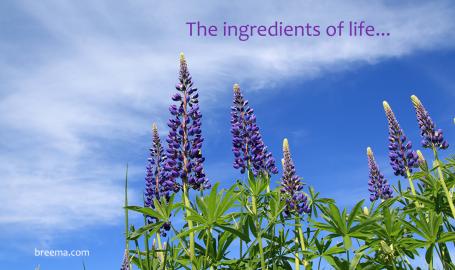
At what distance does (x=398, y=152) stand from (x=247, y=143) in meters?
2.94

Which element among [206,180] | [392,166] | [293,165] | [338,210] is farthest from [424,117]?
[206,180]

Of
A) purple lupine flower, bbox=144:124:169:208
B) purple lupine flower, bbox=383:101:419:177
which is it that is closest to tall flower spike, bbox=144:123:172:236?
purple lupine flower, bbox=144:124:169:208

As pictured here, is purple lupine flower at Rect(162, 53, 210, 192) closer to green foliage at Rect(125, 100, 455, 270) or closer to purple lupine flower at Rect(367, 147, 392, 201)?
green foliage at Rect(125, 100, 455, 270)

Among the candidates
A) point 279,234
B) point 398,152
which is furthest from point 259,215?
point 398,152

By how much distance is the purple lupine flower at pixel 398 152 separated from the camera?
7.43 meters

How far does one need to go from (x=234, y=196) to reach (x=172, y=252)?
1017mm

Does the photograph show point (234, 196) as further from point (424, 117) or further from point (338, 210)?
point (424, 117)

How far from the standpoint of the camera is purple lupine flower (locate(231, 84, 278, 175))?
602 centimetres

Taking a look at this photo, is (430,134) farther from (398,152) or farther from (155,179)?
(155,179)

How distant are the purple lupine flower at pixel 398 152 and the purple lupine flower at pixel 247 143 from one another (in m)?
2.40

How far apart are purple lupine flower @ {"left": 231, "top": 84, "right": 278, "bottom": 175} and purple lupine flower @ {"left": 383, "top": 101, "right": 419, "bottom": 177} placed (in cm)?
240

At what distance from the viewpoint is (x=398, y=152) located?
762cm

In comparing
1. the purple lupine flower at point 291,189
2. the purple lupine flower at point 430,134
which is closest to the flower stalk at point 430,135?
the purple lupine flower at point 430,134

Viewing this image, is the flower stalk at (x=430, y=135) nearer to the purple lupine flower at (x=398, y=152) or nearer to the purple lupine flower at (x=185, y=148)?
the purple lupine flower at (x=398, y=152)
